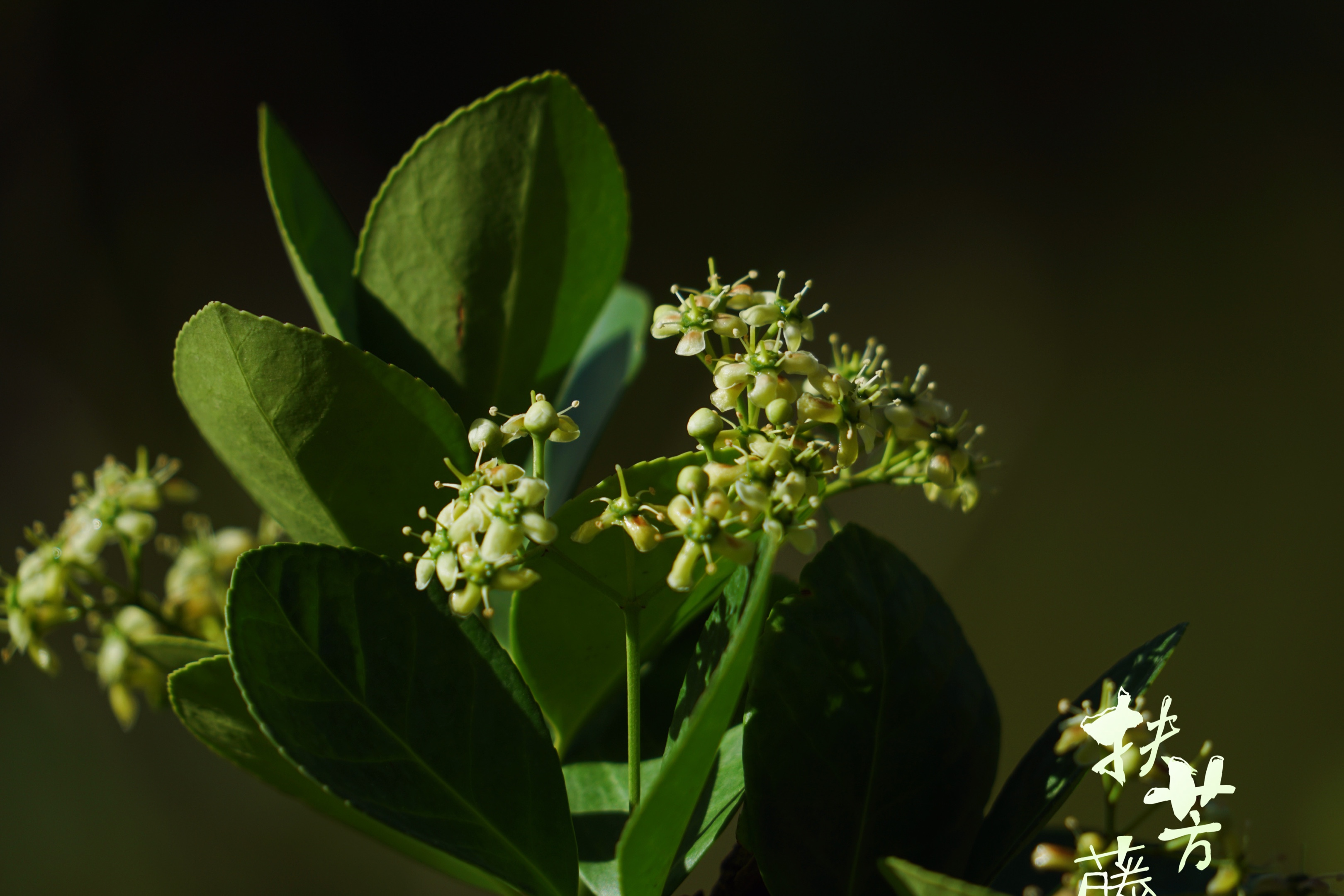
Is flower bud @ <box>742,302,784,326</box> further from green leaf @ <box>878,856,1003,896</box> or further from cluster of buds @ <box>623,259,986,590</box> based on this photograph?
green leaf @ <box>878,856,1003,896</box>

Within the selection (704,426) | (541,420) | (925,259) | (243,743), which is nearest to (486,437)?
(541,420)

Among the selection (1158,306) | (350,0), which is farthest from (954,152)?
(350,0)

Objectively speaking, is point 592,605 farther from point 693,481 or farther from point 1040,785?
point 1040,785

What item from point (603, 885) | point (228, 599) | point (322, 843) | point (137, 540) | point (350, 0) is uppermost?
point (350, 0)

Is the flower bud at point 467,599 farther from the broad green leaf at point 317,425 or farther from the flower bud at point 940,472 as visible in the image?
the flower bud at point 940,472

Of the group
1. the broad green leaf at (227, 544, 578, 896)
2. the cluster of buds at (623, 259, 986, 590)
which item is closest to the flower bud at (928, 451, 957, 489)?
the cluster of buds at (623, 259, 986, 590)

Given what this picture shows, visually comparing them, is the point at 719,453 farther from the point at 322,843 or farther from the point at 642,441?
the point at 322,843
